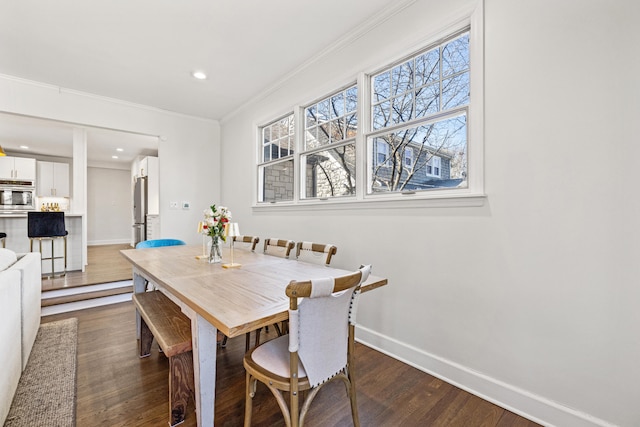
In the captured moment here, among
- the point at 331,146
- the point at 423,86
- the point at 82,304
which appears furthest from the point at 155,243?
the point at 423,86

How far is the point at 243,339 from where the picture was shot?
2.55 metres

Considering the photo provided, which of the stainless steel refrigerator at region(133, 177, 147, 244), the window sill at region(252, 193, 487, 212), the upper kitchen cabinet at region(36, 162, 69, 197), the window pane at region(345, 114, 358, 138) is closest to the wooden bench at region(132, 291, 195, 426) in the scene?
the window sill at region(252, 193, 487, 212)

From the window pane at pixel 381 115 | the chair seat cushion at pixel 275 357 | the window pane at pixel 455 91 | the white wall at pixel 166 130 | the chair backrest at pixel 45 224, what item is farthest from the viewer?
the chair backrest at pixel 45 224

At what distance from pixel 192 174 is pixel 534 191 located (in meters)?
4.71

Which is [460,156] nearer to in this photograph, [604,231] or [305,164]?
[604,231]

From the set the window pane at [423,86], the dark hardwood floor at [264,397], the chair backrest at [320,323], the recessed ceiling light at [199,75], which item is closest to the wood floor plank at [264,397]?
the dark hardwood floor at [264,397]

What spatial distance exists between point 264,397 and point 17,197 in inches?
339

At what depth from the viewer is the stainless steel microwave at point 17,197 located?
6.52m

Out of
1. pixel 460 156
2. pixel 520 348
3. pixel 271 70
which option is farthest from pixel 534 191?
pixel 271 70

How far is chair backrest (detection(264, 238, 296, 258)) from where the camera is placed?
99.3 inches

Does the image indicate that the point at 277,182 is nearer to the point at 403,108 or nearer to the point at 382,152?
the point at 382,152

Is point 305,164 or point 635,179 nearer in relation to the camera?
point 635,179

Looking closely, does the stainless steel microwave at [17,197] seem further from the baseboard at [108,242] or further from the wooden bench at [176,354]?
the wooden bench at [176,354]

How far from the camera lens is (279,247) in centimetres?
265
